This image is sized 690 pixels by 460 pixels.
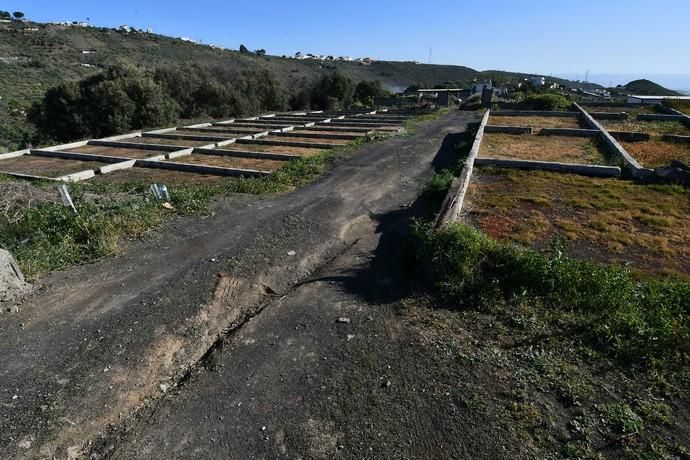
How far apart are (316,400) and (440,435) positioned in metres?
1.17

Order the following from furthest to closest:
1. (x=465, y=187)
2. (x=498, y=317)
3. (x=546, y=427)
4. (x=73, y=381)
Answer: (x=465, y=187) < (x=498, y=317) < (x=73, y=381) < (x=546, y=427)

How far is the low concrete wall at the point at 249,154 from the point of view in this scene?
14547 millimetres

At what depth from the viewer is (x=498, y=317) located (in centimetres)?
501

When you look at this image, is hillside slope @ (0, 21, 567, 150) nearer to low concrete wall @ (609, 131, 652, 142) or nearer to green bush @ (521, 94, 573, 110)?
green bush @ (521, 94, 573, 110)

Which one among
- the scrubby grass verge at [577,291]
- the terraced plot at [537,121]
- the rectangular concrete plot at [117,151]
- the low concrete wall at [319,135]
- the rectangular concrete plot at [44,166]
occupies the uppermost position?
the terraced plot at [537,121]

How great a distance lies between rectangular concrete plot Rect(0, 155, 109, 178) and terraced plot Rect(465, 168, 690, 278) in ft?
41.2

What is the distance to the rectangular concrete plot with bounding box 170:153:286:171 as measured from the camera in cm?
1362

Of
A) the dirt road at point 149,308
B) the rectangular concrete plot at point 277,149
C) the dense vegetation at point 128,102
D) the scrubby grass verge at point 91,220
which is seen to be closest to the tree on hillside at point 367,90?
the dense vegetation at point 128,102

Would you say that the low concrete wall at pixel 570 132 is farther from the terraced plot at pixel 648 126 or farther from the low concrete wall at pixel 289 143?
the low concrete wall at pixel 289 143

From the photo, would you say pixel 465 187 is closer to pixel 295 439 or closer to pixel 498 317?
pixel 498 317

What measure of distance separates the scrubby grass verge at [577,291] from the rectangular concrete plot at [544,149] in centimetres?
802

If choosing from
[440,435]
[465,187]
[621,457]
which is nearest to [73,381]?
[440,435]

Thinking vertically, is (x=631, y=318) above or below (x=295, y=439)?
above

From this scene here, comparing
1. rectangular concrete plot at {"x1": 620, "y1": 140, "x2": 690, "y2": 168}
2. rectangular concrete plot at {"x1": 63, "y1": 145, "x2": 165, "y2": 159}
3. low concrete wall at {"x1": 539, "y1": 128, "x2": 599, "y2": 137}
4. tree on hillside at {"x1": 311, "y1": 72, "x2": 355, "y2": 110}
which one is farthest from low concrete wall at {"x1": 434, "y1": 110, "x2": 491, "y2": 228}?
tree on hillside at {"x1": 311, "y1": 72, "x2": 355, "y2": 110}
